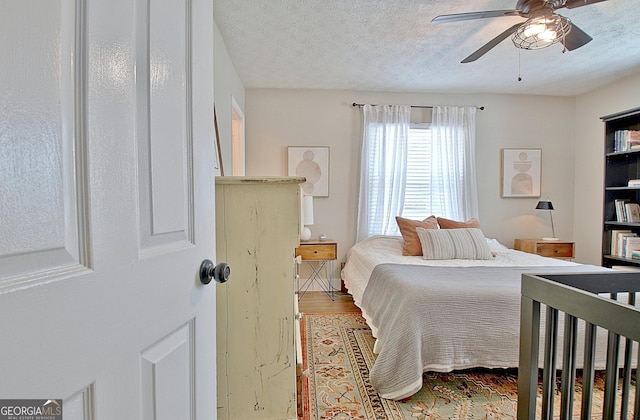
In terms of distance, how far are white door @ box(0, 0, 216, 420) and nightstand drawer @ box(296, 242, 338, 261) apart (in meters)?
2.70

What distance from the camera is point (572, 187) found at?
4.16 metres

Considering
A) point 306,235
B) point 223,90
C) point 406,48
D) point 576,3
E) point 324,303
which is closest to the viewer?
point 576,3

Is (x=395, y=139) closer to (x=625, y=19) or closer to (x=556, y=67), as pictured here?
(x=556, y=67)

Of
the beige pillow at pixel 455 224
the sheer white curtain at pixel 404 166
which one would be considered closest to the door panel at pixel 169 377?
the beige pillow at pixel 455 224

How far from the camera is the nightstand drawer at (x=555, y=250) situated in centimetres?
371

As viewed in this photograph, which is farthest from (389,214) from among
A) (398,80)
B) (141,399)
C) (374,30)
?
(141,399)

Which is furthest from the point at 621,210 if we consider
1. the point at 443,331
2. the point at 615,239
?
the point at 443,331

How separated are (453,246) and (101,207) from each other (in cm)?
295

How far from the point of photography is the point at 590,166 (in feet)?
12.9

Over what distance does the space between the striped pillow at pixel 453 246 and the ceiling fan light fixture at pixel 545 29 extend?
1648 millimetres

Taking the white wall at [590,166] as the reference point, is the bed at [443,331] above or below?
below

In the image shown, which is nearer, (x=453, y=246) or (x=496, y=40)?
(x=496, y=40)

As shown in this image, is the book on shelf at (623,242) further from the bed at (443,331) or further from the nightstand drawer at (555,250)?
the bed at (443,331)

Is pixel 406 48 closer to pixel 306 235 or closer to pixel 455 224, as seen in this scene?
pixel 455 224
